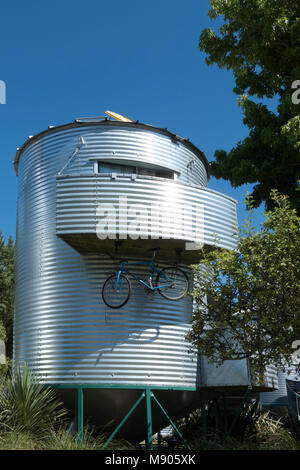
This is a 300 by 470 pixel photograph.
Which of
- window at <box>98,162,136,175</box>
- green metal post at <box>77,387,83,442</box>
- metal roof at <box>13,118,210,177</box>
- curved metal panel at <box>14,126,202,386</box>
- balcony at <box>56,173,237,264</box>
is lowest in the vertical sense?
green metal post at <box>77,387,83,442</box>

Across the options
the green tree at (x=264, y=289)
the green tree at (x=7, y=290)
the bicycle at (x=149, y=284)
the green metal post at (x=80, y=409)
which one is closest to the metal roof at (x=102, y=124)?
the bicycle at (x=149, y=284)

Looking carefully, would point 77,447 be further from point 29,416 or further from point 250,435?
point 250,435

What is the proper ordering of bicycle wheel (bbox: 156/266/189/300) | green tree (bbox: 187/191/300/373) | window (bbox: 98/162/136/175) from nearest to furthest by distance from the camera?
green tree (bbox: 187/191/300/373) → bicycle wheel (bbox: 156/266/189/300) → window (bbox: 98/162/136/175)

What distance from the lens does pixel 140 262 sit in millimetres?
17891

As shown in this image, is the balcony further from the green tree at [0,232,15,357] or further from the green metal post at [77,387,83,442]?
the green tree at [0,232,15,357]

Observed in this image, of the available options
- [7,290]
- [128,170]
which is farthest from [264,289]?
[7,290]

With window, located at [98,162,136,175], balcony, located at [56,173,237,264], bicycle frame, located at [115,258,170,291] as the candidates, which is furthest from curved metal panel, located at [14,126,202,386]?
balcony, located at [56,173,237,264]

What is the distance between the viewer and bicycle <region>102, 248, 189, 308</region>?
56.2 feet

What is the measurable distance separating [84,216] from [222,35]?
7.62 meters

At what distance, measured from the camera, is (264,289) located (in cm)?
1348

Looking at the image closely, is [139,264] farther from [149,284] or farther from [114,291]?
[114,291]

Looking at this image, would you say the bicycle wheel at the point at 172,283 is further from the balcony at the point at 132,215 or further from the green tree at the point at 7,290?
the green tree at the point at 7,290

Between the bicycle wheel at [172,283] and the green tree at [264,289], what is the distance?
124 inches

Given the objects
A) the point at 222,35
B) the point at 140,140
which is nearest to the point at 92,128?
the point at 140,140
